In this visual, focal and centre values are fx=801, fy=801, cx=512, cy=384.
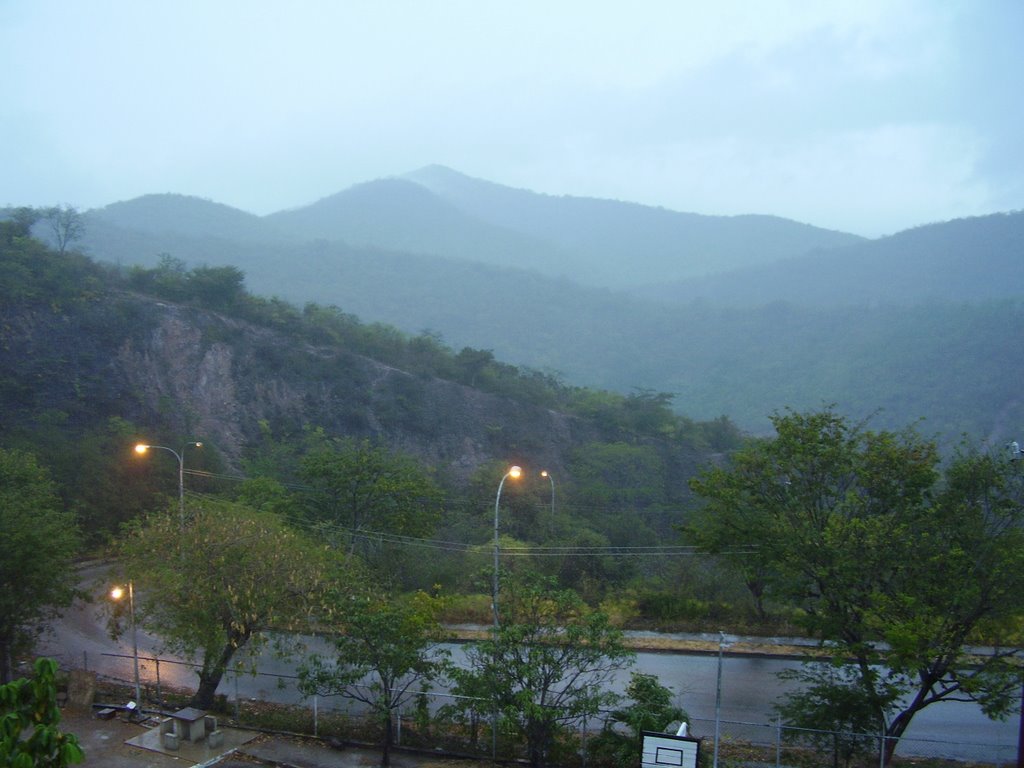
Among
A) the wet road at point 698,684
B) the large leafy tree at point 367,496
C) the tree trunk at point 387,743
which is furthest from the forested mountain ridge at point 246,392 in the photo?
the tree trunk at point 387,743

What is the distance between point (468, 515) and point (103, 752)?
24641mm

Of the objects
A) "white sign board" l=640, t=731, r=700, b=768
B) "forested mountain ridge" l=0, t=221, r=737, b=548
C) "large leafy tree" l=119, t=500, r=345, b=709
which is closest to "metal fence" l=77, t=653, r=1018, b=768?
"large leafy tree" l=119, t=500, r=345, b=709

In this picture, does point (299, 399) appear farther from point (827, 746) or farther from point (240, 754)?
point (827, 746)

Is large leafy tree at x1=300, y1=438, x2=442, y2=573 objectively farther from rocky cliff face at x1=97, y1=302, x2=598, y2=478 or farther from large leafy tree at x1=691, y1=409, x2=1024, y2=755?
rocky cliff face at x1=97, y1=302, x2=598, y2=478

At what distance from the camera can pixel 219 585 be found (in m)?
16.2

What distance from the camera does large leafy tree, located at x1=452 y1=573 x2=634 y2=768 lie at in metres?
14.0

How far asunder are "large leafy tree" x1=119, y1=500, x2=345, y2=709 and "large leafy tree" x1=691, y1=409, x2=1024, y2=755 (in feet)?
31.2

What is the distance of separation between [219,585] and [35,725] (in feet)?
35.9

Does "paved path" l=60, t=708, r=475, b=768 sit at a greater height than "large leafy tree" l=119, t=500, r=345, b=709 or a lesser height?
lesser

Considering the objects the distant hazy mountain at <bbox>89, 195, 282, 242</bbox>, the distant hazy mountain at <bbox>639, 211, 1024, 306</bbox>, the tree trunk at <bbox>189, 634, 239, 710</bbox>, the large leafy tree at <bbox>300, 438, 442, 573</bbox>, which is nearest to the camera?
the tree trunk at <bbox>189, 634, 239, 710</bbox>

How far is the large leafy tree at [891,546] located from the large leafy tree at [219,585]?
950 centimetres

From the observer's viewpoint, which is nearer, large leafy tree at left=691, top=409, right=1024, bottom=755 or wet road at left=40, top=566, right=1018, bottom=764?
large leafy tree at left=691, top=409, right=1024, bottom=755

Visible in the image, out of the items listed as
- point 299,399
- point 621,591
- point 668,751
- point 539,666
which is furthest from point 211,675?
point 299,399

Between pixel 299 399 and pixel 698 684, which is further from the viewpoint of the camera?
pixel 299 399
